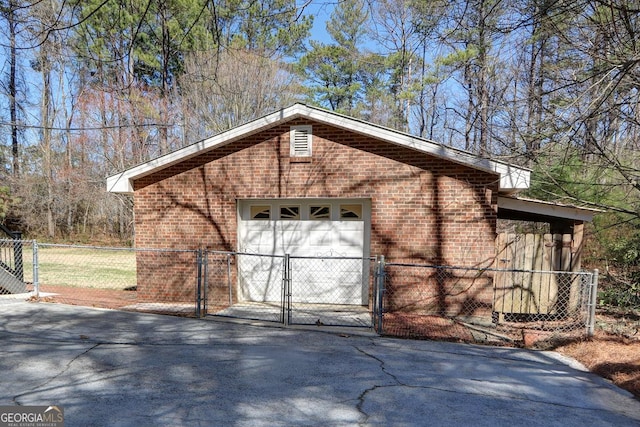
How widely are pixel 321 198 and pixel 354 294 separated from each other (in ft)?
7.09

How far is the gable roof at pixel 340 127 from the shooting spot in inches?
256

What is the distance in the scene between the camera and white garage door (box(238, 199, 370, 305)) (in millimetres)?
7586

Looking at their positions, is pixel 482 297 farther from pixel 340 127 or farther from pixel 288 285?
pixel 340 127

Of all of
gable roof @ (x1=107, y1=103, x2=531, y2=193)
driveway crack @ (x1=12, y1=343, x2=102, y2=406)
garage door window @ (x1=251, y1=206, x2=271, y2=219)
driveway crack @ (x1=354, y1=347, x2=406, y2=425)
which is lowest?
driveway crack @ (x1=354, y1=347, x2=406, y2=425)

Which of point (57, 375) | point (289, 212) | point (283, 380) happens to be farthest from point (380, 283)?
point (57, 375)

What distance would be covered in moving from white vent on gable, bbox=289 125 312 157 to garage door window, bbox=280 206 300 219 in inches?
45.6

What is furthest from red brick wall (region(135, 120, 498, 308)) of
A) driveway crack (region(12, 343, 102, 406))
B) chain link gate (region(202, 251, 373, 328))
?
driveway crack (region(12, 343, 102, 406))

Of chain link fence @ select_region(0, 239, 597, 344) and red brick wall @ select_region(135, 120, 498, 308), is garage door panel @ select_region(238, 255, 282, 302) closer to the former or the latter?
chain link fence @ select_region(0, 239, 597, 344)

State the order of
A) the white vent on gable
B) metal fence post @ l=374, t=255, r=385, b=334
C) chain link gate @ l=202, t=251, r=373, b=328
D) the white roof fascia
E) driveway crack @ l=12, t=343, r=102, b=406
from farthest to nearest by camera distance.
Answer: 1. chain link gate @ l=202, t=251, r=373, b=328
2. the white vent on gable
3. the white roof fascia
4. metal fence post @ l=374, t=255, r=385, b=334
5. driveway crack @ l=12, t=343, r=102, b=406

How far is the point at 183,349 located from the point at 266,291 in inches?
122

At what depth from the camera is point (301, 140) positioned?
736cm

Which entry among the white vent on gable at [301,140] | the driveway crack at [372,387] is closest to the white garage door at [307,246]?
the white vent on gable at [301,140]

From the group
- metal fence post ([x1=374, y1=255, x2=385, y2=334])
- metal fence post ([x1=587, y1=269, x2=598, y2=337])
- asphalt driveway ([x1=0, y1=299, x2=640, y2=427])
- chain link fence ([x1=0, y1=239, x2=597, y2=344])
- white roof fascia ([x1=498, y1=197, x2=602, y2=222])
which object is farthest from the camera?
white roof fascia ([x1=498, y1=197, x2=602, y2=222])

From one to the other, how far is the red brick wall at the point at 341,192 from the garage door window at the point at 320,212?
44 centimetres
